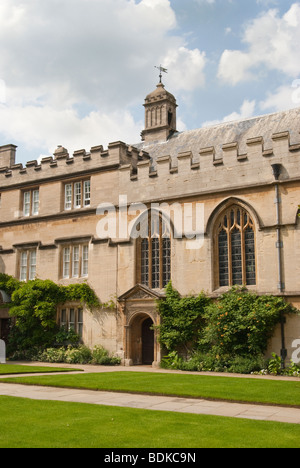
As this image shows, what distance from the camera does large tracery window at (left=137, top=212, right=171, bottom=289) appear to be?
68.7 feet

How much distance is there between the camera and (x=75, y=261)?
23906 mm

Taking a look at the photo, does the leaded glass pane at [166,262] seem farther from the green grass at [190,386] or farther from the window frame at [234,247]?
the green grass at [190,386]

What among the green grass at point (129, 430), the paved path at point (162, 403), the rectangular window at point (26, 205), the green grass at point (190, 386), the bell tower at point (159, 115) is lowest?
the paved path at point (162, 403)

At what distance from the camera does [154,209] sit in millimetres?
21359

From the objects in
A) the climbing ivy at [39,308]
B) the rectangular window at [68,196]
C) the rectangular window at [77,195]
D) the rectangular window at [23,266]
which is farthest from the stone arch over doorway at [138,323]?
the rectangular window at [23,266]

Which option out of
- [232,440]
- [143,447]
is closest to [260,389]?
[232,440]

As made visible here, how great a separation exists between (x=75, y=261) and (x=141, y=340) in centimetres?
522

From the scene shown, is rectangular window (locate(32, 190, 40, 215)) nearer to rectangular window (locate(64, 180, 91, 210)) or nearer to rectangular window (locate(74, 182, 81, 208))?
rectangular window (locate(64, 180, 91, 210))

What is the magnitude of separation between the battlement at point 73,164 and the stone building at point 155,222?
0.06 meters

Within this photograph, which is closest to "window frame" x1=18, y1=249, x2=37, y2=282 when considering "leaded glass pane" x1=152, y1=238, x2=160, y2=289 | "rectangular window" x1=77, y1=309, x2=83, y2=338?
"rectangular window" x1=77, y1=309, x2=83, y2=338

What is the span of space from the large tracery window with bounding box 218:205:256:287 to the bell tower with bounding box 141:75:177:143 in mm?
8937

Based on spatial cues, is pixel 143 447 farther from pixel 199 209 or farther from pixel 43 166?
pixel 43 166

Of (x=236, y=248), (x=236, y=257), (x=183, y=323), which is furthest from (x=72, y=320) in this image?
(x=236, y=248)

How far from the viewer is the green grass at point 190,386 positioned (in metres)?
10.5
